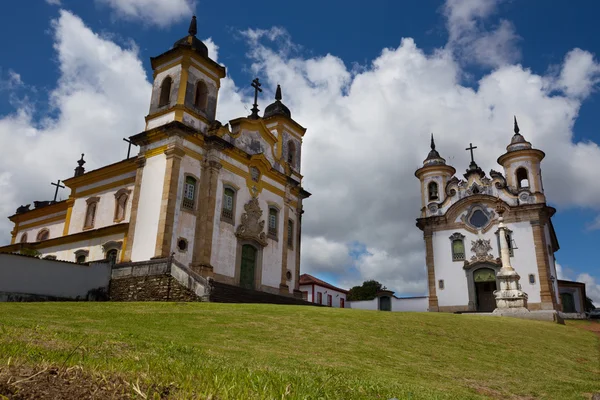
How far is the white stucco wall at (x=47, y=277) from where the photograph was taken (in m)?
18.0

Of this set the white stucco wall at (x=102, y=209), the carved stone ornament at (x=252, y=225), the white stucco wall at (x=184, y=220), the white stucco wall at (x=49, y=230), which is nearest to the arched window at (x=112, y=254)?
the white stucco wall at (x=102, y=209)

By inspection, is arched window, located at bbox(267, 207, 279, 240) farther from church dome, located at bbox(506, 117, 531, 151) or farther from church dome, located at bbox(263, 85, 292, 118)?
church dome, located at bbox(506, 117, 531, 151)

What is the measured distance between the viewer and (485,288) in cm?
3356

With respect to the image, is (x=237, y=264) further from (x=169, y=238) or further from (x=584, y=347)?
(x=584, y=347)

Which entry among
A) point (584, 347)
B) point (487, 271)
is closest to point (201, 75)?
point (584, 347)

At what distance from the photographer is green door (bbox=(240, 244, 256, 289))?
2494 cm

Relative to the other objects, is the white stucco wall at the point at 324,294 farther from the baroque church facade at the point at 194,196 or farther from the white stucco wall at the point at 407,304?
the baroque church facade at the point at 194,196

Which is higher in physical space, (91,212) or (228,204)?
(91,212)

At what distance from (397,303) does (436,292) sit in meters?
5.42

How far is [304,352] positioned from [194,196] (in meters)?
15.9

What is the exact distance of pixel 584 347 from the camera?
14.6 meters

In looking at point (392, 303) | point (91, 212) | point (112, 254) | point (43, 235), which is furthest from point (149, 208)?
point (392, 303)

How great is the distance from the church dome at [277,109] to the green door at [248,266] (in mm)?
9700

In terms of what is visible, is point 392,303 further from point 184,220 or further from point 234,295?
point 184,220
